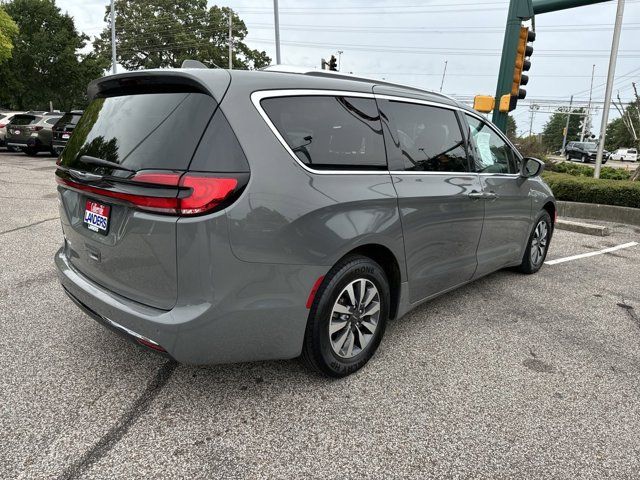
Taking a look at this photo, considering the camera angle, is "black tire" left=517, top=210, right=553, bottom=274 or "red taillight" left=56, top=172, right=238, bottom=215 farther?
"black tire" left=517, top=210, right=553, bottom=274

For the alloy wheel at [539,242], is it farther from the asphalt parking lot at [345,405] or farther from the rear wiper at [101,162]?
the rear wiper at [101,162]

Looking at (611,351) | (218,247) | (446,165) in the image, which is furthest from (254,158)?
(611,351)

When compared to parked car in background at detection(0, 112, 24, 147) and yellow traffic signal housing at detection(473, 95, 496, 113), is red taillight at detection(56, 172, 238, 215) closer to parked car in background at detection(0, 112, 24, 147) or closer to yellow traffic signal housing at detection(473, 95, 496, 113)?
yellow traffic signal housing at detection(473, 95, 496, 113)

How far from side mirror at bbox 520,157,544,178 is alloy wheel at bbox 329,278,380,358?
2360mm

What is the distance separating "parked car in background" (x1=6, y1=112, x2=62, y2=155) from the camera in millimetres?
17188

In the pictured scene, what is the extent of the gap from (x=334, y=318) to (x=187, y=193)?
44.2 inches

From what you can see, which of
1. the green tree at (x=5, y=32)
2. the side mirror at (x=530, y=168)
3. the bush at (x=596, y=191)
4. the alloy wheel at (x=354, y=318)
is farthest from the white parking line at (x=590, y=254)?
the green tree at (x=5, y=32)

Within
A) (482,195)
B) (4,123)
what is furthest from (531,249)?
(4,123)

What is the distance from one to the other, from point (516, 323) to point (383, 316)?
1.43 m

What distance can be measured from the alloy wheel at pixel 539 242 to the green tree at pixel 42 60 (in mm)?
40182

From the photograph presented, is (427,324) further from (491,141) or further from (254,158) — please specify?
(254,158)

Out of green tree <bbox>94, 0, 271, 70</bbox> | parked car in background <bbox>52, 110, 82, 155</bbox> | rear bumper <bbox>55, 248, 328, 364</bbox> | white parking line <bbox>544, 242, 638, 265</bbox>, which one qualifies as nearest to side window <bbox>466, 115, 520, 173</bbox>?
white parking line <bbox>544, 242, 638, 265</bbox>

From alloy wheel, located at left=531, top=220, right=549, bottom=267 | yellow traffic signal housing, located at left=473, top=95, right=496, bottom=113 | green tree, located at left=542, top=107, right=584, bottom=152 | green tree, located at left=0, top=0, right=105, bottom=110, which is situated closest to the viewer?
alloy wheel, located at left=531, top=220, right=549, bottom=267

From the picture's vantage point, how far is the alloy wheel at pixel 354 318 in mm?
2783
